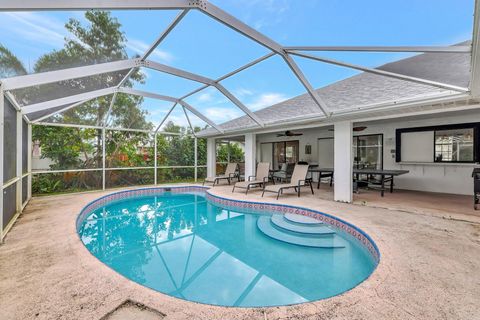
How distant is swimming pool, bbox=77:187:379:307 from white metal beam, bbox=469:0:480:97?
3.26 m

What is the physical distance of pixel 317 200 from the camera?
7.42 meters

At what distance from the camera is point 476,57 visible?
3.23 meters

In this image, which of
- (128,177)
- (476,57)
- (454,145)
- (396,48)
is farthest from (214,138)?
(476,57)

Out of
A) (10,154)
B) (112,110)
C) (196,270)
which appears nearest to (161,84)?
(112,110)

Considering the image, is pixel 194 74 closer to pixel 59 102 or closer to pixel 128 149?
pixel 59 102

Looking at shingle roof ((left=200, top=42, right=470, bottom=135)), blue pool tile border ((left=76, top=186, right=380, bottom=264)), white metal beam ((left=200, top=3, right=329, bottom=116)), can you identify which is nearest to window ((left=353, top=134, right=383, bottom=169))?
shingle roof ((left=200, top=42, right=470, bottom=135))

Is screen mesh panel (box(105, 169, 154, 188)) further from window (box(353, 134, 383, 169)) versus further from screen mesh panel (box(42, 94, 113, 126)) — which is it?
window (box(353, 134, 383, 169))

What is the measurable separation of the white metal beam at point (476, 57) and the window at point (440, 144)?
432cm

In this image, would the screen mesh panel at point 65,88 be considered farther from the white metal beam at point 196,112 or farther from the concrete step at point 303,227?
the concrete step at point 303,227

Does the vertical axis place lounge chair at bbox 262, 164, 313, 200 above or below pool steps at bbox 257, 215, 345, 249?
above

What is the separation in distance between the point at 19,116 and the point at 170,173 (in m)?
7.59

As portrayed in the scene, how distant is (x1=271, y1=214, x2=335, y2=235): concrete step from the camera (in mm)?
5004

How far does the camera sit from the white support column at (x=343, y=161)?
705cm

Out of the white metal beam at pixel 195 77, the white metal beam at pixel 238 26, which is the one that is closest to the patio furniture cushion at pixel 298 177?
the white metal beam at pixel 195 77
